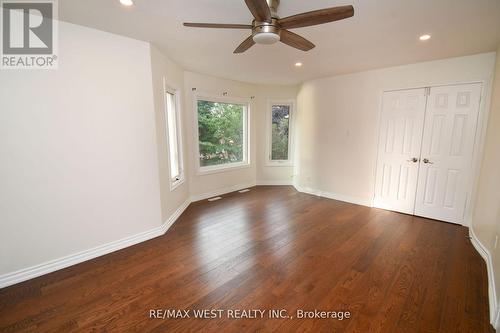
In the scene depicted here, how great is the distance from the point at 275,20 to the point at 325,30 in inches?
34.8

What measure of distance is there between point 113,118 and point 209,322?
7.63ft

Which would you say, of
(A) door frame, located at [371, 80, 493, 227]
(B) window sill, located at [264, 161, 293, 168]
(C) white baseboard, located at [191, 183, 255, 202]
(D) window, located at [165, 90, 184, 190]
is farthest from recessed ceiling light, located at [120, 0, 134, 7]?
(B) window sill, located at [264, 161, 293, 168]

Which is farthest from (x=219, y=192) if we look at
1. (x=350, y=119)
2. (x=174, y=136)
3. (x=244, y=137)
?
(x=350, y=119)

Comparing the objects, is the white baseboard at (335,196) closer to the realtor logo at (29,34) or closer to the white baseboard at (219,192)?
the white baseboard at (219,192)

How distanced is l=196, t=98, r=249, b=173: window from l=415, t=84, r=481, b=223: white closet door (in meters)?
3.54

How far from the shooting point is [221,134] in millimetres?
4977

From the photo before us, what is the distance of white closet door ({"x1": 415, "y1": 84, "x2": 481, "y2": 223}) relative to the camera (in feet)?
10.5

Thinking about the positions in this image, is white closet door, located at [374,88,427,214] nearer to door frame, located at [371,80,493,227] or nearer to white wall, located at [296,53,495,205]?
white wall, located at [296,53,495,205]

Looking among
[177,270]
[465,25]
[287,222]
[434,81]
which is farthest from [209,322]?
[434,81]

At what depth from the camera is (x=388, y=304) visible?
1855 mm

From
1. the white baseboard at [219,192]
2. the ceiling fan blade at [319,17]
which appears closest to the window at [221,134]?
the white baseboard at [219,192]

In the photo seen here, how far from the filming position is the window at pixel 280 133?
561 cm

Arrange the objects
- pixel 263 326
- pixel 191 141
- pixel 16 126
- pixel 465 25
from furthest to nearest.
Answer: pixel 191 141 < pixel 465 25 < pixel 16 126 < pixel 263 326

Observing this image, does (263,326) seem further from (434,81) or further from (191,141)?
(434,81)
